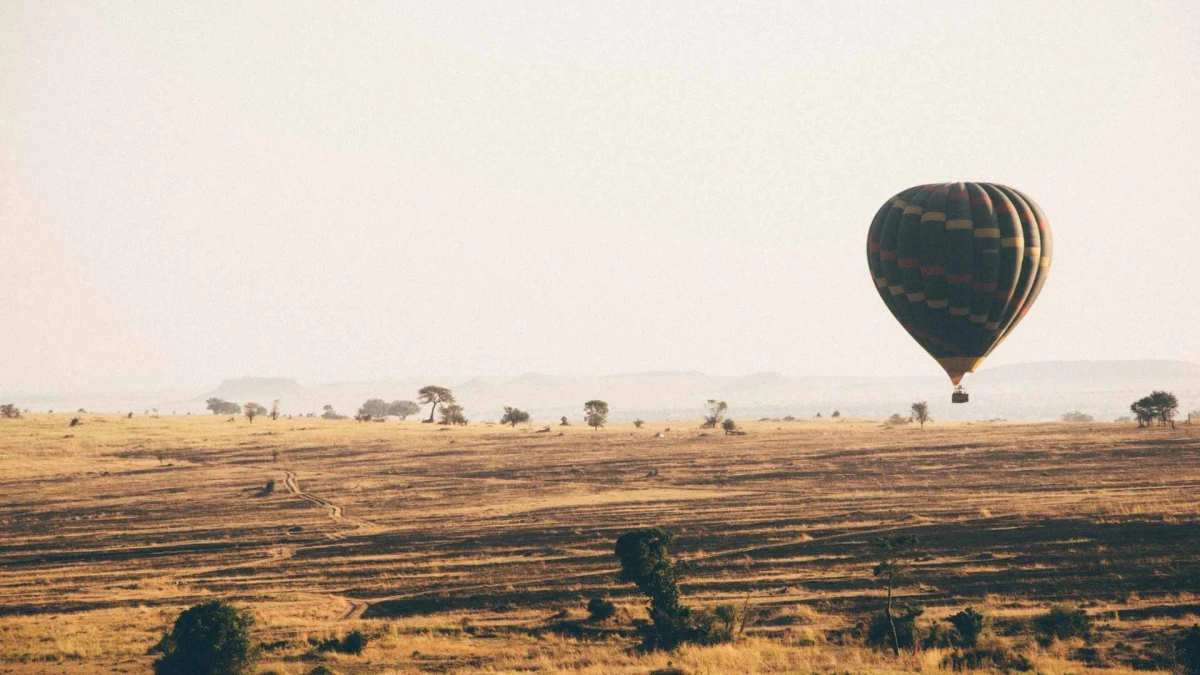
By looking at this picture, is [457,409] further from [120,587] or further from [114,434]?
[120,587]

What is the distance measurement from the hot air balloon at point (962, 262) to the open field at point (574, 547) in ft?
29.0

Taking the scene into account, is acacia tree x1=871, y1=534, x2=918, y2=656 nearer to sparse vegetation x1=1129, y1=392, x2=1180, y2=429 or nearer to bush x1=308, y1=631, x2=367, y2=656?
bush x1=308, y1=631, x2=367, y2=656

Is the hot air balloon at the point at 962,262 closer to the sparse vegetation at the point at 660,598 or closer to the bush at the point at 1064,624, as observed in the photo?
the bush at the point at 1064,624

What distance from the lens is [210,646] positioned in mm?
29812

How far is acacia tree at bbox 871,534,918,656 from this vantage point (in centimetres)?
3219

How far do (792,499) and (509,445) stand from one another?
4381cm

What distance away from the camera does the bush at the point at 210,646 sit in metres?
29.8

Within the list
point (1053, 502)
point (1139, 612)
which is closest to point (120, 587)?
point (1139, 612)

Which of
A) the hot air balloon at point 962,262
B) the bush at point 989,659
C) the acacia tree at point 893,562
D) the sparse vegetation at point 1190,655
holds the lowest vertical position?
the bush at point 989,659

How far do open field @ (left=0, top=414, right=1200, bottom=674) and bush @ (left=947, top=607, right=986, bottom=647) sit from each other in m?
1.56

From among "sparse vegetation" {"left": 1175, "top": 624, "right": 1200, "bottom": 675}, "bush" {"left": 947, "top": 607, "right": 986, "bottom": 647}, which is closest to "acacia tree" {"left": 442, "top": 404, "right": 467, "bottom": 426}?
"bush" {"left": 947, "top": 607, "right": 986, "bottom": 647}

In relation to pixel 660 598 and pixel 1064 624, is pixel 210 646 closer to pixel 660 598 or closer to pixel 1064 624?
pixel 660 598

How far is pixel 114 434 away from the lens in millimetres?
105125

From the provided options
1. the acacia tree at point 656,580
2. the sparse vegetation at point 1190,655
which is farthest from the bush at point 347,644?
the sparse vegetation at point 1190,655
